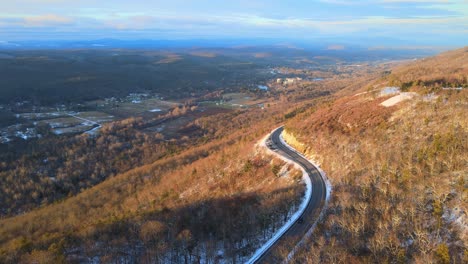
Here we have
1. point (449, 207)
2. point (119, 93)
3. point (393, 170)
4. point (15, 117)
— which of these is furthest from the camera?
point (119, 93)

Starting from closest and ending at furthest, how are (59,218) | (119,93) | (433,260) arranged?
(433,260)
(59,218)
(119,93)

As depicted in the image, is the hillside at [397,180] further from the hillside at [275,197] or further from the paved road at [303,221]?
the paved road at [303,221]

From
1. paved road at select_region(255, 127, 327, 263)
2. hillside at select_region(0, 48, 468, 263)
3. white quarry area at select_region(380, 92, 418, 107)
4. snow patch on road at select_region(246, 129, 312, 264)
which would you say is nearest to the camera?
hillside at select_region(0, 48, 468, 263)

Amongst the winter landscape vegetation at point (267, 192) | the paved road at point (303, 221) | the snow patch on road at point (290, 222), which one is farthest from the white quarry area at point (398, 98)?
the snow patch on road at point (290, 222)

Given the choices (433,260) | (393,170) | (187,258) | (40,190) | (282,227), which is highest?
(393,170)

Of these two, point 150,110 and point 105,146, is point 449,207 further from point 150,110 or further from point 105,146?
point 150,110

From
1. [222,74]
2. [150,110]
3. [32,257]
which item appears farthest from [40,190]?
[222,74]

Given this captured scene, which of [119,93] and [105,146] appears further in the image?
[119,93]

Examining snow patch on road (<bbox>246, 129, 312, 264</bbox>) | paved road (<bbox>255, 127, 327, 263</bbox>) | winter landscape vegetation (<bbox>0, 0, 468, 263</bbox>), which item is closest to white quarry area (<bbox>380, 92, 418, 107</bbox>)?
winter landscape vegetation (<bbox>0, 0, 468, 263</bbox>)

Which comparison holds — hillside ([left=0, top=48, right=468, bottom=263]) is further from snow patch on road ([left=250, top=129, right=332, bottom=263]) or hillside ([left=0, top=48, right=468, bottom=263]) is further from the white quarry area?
snow patch on road ([left=250, top=129, right=332, bottom=263])
